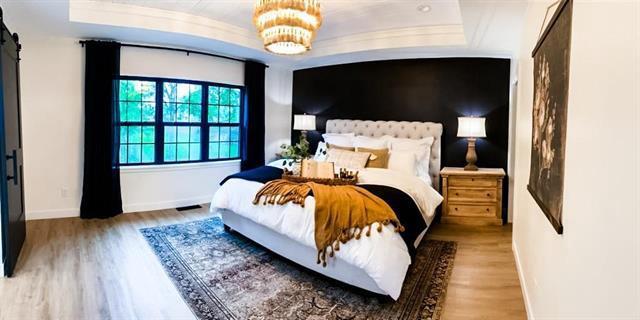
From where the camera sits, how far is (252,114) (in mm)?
6328

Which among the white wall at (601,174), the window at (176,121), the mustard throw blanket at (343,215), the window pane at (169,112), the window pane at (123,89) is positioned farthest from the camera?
the window pane at (169,112)

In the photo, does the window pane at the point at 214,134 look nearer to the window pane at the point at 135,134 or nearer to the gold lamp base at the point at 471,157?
the window pane at the point at 135,134

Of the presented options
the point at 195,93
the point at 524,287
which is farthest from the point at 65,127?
the point at 524,287

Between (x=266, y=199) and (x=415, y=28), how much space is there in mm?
2873

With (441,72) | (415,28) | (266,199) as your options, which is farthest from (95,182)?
(441,72)

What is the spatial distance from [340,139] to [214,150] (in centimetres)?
209

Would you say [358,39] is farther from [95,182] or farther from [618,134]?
[618,134]

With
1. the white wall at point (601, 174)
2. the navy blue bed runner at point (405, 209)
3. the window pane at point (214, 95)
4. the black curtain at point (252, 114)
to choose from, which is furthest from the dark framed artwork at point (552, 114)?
the window pane at point (214, 95)

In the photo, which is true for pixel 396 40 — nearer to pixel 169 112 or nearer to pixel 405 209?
pixel 405 209

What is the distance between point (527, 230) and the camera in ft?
9.48

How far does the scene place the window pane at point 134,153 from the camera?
5379 mm

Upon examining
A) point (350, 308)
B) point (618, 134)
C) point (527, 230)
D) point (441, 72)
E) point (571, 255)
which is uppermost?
point (441, 72)

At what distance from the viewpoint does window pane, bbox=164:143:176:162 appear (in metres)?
5.66

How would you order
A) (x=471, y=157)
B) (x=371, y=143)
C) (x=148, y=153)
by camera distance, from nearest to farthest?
(x=471, y=157)
(x=371, y=143)
(x=148, y=153)
